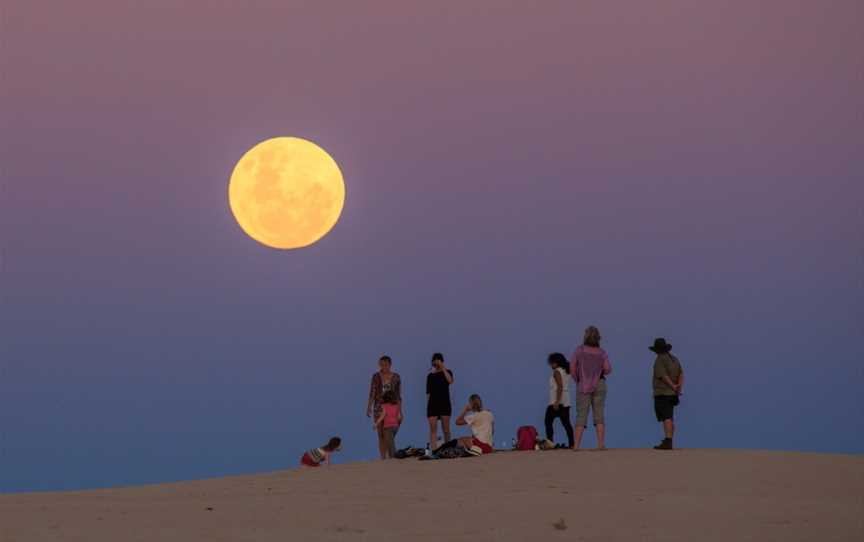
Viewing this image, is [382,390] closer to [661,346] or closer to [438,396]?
[438,396]

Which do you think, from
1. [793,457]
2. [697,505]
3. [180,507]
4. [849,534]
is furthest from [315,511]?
[793,457]

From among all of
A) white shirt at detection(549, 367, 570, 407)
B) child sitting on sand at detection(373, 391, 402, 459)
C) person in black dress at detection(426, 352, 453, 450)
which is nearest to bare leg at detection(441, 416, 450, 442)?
person in black dress at detection(426, 352, 453, 450)

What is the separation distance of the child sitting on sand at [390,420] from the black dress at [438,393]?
3.78ft

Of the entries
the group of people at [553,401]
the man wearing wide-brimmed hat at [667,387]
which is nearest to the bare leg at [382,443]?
the group of people at [553,401]

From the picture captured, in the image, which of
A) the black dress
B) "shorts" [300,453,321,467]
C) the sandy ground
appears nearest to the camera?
the sandy ground

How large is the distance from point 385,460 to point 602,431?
384 cm

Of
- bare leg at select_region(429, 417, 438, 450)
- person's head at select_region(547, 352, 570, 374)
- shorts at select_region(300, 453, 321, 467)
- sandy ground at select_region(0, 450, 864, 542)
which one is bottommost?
shorts at select_region(300, 453, 321, 467)

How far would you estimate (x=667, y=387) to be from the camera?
21.0 metres

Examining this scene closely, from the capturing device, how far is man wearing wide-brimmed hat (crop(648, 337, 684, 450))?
68.6 feet

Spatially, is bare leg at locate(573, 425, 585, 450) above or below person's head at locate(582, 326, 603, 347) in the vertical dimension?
below

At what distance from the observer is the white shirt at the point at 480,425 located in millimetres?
20953

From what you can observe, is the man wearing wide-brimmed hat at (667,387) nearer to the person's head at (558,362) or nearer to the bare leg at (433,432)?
the person's head at (558,362)

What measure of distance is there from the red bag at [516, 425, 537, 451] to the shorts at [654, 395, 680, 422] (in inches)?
96.0

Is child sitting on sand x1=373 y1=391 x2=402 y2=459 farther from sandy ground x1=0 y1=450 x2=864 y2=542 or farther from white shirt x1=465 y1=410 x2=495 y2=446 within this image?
sandy ground x1=0 y1=450 x2=864 y2=542
